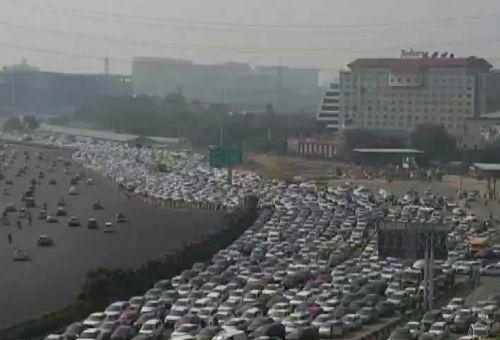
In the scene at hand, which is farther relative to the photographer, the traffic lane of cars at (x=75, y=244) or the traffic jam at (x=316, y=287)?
the traffic lane of cars at (x=75, y=244)

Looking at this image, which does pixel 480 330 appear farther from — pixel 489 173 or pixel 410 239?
pixel 489 173

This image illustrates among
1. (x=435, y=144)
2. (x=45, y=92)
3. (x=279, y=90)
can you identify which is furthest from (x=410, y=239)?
(x=279, y=90)

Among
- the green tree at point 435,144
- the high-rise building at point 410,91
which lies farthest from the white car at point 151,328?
the high-rise building at point 410,91

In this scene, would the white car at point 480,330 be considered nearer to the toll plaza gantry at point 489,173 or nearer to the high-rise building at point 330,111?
the toll plaza gantry at point 489,173

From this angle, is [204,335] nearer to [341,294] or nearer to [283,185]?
[341,294]

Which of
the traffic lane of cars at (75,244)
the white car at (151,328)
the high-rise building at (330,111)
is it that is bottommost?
the traffic lane of cars at (75,244)

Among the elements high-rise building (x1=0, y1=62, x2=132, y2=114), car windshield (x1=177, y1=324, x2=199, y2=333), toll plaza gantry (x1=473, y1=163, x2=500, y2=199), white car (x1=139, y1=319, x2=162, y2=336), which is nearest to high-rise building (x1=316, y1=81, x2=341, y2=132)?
toll plaza gantry (x1=473, y1=163, x2=500, y2=199)

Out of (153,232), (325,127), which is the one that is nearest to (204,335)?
(153,232)
